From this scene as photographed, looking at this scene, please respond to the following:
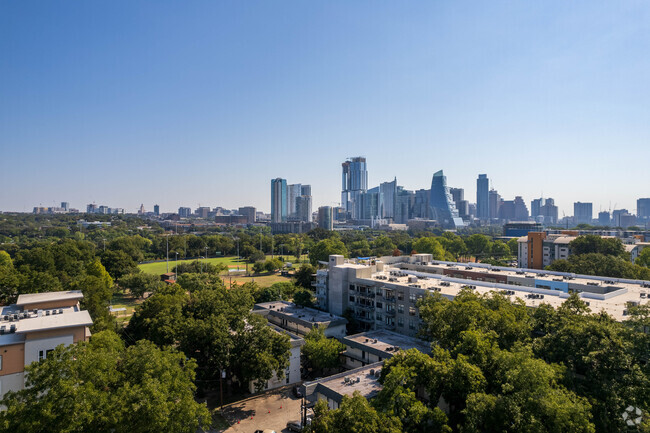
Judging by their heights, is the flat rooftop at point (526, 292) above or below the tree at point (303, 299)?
above

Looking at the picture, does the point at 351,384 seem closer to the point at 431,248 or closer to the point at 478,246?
the point at 431,248

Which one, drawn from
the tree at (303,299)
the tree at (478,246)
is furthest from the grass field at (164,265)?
the tree at (478,246)

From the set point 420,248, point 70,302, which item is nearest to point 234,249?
point 420,248

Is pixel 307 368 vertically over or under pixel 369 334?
under

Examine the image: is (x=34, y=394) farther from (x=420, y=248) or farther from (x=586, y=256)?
(x=420, y=248)

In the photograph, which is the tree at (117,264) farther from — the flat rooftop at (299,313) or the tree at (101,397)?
the tree at (101,397)
